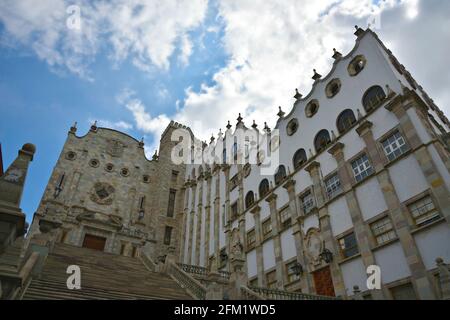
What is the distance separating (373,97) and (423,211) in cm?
785

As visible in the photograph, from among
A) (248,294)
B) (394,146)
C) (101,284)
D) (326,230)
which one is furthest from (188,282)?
(394,146)

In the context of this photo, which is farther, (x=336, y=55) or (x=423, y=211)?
(x=336, y=55)

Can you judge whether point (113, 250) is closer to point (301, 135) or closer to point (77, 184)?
point (77, 184)

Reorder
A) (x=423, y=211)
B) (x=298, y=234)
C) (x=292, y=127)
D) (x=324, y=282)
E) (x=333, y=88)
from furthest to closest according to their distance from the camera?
(x=292, y=127) → (x=333, y=88) → (x=298, y=234) → (x=324, y=282) → (x=423, y=211)

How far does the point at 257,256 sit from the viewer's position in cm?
2267

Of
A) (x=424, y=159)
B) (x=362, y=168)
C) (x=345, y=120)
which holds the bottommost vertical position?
(x=424, y=159)

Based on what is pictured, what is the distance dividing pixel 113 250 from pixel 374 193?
2250 cm

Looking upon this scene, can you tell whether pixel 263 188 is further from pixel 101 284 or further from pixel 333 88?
pixel 101 284

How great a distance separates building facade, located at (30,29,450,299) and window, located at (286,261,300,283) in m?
0.14

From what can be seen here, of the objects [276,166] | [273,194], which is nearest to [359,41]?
[276,166]

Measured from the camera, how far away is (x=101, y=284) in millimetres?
12000

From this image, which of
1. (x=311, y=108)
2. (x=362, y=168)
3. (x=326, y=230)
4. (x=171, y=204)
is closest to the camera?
(x=362, y=168)

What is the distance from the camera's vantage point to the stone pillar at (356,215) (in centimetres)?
1472
